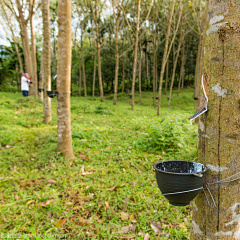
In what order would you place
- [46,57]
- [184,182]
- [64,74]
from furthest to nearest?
[46,57] → [64,74] → [184,182]

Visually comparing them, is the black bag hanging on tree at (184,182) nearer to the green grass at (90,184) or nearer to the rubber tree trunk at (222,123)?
the rubber tree trunk at (222,123)

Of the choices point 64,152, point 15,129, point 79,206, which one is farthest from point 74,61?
point 79,206

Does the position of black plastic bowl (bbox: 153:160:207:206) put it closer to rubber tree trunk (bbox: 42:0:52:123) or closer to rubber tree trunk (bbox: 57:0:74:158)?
rubber tree trunk (bbox: 57:0:74:158)

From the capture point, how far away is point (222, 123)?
42.4 inches

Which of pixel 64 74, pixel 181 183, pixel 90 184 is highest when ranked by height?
pixel 64 74

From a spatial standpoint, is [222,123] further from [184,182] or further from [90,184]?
[90,184]

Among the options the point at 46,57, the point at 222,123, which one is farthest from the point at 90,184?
the point at 46,57

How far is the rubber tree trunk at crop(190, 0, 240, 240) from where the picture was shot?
104 centimetres

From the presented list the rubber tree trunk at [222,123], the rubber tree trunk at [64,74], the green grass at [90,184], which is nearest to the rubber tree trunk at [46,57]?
the green grass at [90,184]

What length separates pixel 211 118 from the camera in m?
1.11

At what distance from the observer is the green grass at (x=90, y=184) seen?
2244mm

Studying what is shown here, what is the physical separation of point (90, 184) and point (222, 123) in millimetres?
2515

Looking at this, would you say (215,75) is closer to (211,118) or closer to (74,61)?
(211,118)

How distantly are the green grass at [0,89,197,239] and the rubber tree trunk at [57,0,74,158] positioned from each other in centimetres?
34
